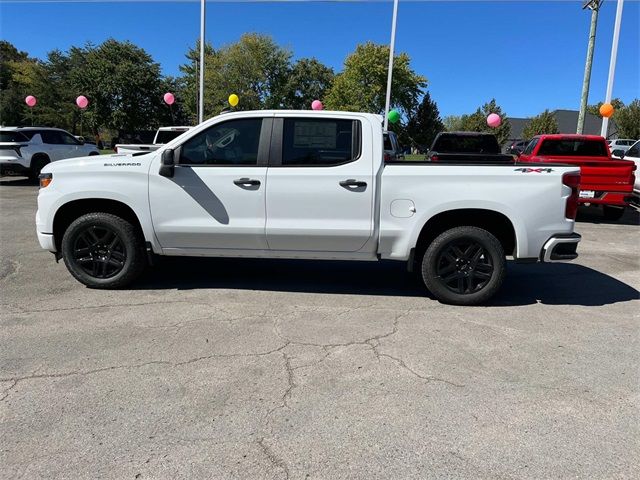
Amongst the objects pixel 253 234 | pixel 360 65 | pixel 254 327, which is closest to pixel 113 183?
pixel 253 234

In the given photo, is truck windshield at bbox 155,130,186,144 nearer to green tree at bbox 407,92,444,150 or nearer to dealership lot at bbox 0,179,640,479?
dealership lot at bbox 0,179,640,479

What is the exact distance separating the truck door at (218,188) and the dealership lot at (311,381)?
2.36 feet

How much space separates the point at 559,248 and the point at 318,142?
8.55 feet

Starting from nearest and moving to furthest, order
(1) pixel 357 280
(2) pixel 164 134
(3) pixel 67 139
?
(1) pixel 357 280 < (2) pixel 164 134 < (3) pixel 67 139

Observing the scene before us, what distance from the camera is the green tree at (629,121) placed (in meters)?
41.2

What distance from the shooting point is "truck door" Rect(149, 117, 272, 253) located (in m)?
4.88

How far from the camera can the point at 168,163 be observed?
15.7 feet

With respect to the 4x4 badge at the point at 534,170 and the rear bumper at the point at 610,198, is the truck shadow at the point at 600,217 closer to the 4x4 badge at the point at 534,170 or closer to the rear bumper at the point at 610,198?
the rear bumper at the point at 610,198

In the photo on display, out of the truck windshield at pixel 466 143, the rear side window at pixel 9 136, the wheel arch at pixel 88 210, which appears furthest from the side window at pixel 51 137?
the wheel arch at pixel 88 210

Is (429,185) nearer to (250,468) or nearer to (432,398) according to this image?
(432,398)

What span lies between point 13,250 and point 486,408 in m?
6.75

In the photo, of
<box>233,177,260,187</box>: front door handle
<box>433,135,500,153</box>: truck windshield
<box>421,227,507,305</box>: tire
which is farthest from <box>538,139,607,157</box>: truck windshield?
<box>233,177,260,187</box>: front door handle

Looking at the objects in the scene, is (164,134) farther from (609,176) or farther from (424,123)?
(424,123)

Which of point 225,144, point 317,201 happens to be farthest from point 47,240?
point 317,201
